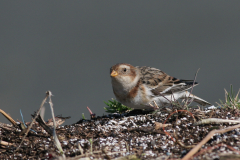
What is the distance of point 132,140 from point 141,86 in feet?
7.30

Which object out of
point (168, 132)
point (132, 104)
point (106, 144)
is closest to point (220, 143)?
point (168, 132)

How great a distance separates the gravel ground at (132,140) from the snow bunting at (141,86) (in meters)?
1.17

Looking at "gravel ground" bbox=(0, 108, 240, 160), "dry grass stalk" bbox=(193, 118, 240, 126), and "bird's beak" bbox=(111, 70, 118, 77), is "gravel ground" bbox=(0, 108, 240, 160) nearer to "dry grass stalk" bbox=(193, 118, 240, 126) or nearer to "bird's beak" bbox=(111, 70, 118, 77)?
"dry grass stalk" bbox=(193, 118, 240, 126)

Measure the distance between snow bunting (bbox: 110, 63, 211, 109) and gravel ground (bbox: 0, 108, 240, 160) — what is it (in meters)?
1.17

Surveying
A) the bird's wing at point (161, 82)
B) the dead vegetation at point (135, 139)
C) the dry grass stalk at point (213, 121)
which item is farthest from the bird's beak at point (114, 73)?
the dry grass stalk at point (213, 121)

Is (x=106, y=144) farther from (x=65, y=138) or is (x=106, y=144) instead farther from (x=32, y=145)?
(x=32, y=145)

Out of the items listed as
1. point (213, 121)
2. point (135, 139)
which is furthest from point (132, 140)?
point (213, 121)

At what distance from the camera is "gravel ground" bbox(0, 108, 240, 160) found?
2.67 meters

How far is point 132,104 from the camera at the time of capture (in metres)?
4.89

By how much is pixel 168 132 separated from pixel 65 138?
116cm

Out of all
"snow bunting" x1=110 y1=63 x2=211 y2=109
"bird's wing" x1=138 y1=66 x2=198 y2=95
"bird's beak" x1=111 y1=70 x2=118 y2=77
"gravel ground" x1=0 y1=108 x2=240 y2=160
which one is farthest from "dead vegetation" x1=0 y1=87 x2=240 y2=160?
"bird's wing" x1=138 y1=66 x2=198 y2=95

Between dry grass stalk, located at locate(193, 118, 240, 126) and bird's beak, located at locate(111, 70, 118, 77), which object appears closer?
dry grass stalk, located at locate(193, 118, 240, 126)

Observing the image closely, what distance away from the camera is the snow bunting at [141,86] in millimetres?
4969

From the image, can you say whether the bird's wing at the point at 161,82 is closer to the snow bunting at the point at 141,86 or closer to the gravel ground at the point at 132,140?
the snow bunting at the point at 141,86
